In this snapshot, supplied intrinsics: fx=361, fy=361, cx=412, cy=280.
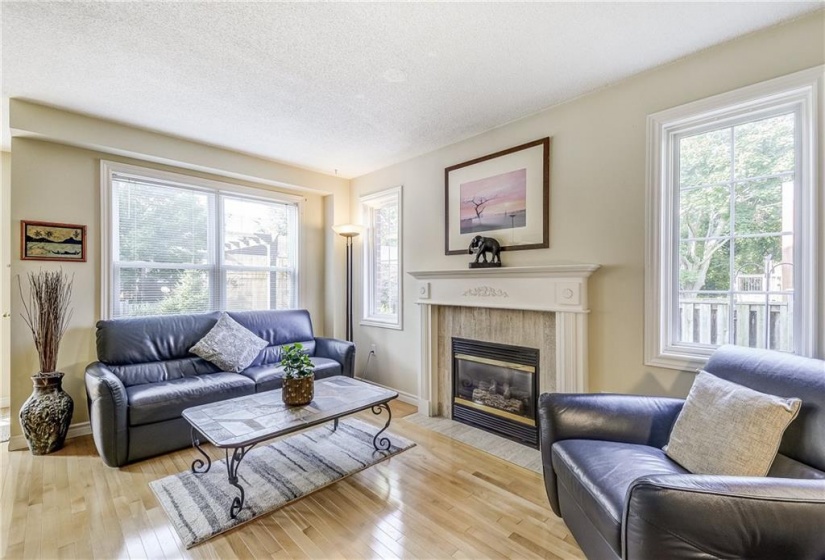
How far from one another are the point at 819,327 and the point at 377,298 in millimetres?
3621

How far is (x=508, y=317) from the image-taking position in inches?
119

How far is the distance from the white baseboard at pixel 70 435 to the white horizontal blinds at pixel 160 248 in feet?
3.10

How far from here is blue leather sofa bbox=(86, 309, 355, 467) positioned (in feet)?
8.07

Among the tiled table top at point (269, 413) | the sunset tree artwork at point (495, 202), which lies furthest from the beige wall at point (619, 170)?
the tiled table top at point (269, 413)

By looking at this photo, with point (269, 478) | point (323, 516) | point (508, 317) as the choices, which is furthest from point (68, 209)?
point (508, 317)

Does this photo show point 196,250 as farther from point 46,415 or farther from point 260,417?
point 260,417

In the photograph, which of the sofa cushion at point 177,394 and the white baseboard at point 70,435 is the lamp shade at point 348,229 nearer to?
the sofa cushion at point 177,394

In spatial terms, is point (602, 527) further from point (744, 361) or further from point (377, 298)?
point (377, 298)

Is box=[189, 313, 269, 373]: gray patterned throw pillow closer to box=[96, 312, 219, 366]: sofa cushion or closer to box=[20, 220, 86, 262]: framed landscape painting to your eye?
box=[96, 312, 219, 366]: sofa cushion

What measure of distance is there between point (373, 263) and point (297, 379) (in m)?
2.29

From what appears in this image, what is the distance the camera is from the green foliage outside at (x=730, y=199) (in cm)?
199

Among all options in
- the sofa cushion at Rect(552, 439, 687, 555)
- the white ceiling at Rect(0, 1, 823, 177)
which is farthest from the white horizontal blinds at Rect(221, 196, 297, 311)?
the sofa cushion at Rect(552, 439, 687, 555)

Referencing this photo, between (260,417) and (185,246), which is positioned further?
(185,246)

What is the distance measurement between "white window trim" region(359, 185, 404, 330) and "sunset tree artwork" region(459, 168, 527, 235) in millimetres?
865
